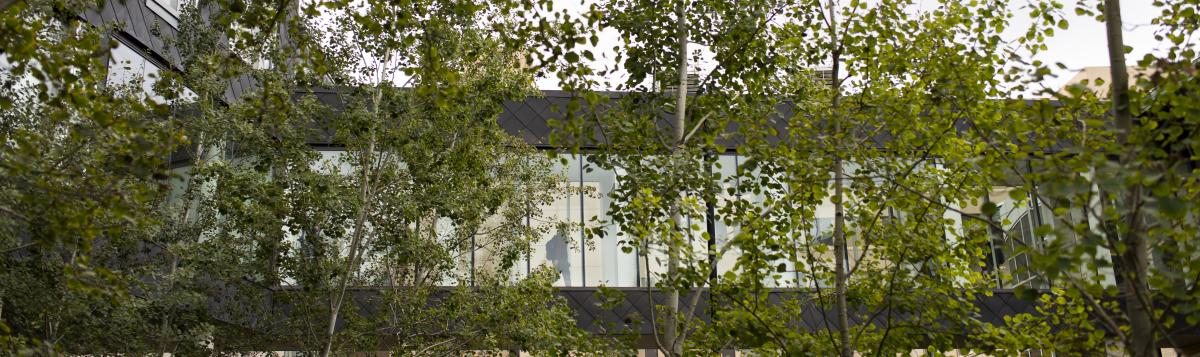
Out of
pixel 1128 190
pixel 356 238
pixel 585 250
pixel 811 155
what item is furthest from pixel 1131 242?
pixel 585 250

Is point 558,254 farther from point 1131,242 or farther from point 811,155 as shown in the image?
point 1131,242

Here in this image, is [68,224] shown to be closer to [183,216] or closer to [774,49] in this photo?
[774,49]

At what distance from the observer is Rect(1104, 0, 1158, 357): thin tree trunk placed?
5551 mm

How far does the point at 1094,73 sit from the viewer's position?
106 ft

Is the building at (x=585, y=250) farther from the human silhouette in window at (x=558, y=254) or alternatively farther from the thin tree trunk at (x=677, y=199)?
the thin tree trunk at (x=677, y=199)

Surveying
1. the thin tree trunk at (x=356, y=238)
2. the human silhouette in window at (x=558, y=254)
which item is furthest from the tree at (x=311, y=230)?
the human silhouette in window at (x=558, y=254)

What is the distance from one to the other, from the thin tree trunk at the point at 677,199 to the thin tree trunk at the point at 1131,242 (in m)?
4.01

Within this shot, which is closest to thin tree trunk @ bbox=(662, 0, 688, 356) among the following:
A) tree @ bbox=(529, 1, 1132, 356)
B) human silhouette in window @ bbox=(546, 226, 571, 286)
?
tree @ bbox=(529, 1, 1132, 356)

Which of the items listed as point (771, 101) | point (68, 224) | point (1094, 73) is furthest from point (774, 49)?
point (1094, 73)

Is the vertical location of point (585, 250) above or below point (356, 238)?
above

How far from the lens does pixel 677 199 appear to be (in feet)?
32.4

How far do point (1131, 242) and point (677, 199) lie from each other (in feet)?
15.9

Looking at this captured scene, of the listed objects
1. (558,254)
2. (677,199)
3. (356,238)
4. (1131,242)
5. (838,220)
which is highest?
(558,254)

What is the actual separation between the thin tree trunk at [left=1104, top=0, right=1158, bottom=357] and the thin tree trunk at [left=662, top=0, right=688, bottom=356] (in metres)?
4.01
